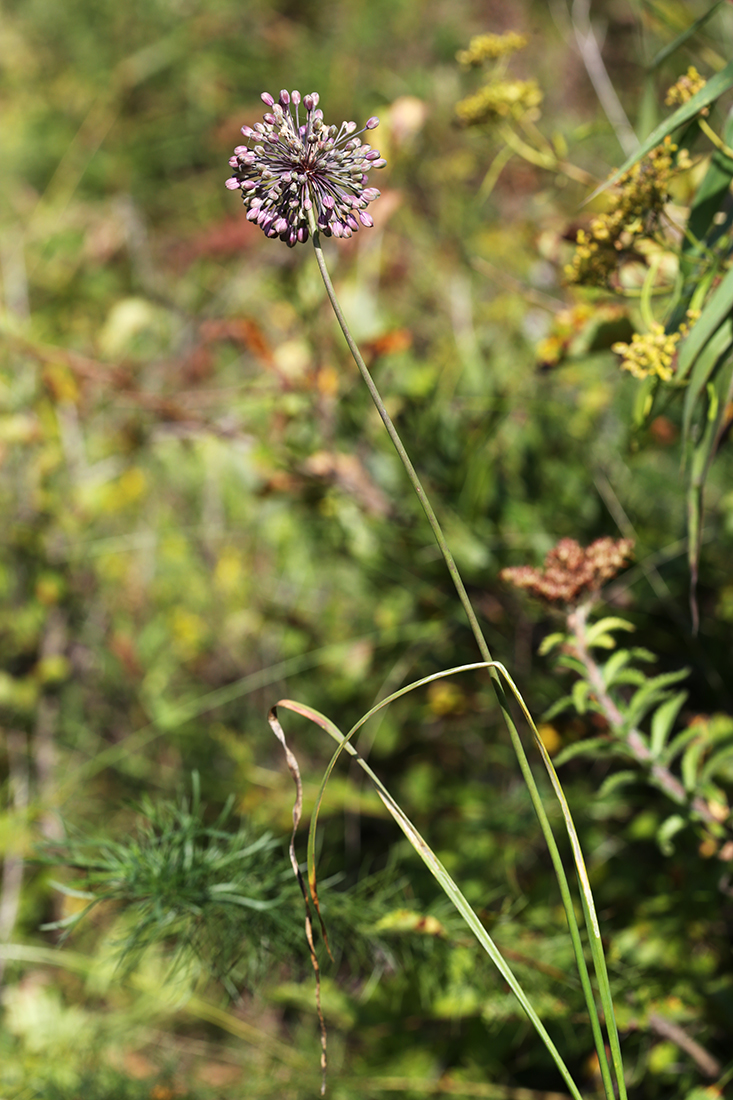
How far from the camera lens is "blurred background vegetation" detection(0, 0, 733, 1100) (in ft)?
3.58

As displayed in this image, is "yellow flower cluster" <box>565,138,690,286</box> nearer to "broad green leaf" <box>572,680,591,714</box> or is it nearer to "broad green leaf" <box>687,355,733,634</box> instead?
"broad green leaf" <box>687,355,733,634</box>

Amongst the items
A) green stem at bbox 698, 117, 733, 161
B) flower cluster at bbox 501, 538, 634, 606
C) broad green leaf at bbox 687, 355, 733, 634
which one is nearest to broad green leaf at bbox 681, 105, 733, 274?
green stem at bbox 698, 117, 733, 161

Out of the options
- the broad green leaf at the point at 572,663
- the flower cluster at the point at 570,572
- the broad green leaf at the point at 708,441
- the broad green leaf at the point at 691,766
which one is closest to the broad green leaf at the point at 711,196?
the broad green leaf at the point at 708,441

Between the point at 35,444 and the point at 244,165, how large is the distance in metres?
1.51

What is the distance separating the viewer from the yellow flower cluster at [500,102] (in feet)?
3.56

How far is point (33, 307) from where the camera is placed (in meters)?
2.89

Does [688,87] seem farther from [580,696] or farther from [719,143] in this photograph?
[580,696]

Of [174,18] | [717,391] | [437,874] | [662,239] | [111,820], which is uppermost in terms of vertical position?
[174,18]

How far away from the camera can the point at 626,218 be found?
0.83 meters

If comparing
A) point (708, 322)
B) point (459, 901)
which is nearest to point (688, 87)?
point (708, 322)

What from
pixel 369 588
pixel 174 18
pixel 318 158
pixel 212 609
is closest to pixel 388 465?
pixel 369 588

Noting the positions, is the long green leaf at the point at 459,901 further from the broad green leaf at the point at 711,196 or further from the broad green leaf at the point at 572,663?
the broad green leaf at the point at 711,196

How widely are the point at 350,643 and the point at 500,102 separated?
98cm

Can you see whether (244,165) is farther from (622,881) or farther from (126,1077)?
(126,1077)
